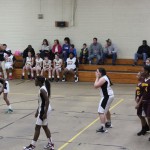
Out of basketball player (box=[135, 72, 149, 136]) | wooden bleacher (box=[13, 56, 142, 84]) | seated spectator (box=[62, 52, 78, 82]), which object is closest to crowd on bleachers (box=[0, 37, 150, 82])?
seated spectator (box=[62, 52, 78, 82])

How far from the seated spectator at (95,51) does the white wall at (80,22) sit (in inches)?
29.7

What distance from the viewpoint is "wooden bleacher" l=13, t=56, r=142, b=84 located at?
20.3 meters

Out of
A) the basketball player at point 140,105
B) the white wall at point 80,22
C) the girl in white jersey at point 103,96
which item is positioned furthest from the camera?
the white wall at point 80,22

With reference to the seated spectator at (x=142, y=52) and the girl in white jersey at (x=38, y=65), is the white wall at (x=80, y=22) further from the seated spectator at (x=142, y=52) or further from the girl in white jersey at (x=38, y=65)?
the girl in white jersey at (x=38, y=65)

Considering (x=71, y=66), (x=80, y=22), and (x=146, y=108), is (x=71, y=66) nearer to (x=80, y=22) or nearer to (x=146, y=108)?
(x=80, y=22)

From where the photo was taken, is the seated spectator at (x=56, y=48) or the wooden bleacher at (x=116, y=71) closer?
the wooden bleacher at (x=116, y=71)

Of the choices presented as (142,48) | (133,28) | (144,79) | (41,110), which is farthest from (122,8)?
(41,110)

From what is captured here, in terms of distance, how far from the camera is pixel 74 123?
37.6 feet

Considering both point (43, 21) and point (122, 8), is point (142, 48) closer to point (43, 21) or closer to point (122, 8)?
point (122, 8)

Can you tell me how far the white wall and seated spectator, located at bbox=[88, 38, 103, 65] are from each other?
753 mm

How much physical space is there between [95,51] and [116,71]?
166cm

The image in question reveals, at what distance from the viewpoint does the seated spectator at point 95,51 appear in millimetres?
21547

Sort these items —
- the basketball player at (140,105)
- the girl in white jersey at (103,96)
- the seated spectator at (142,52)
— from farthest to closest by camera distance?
the seated spectator at (142,52) < the girl in white jersey at (103,96) < the basketball player at (140,105)

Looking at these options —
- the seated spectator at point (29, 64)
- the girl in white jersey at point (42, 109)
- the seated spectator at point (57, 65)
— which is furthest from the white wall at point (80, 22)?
the girl in white jersey at point (42, 109)
